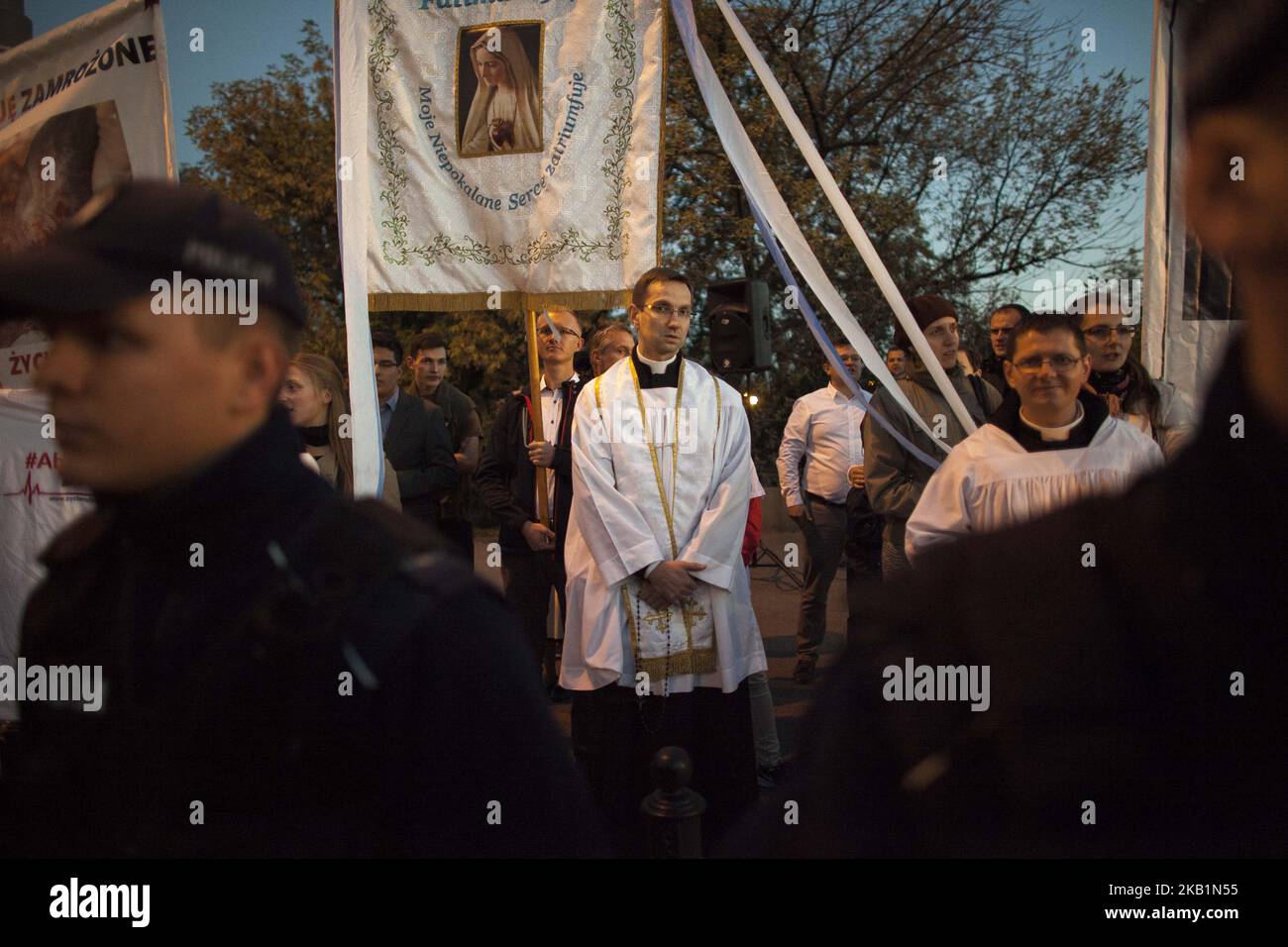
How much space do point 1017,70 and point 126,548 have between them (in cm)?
609

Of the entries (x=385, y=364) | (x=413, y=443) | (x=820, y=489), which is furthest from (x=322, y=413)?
(x=820, y=489)

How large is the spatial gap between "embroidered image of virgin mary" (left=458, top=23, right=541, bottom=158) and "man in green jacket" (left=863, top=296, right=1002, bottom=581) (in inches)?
51.3

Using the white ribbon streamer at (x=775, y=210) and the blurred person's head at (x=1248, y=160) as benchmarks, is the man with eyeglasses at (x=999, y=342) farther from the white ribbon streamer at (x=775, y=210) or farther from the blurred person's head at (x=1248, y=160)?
the blurred person's head at (x=1248, y=160)

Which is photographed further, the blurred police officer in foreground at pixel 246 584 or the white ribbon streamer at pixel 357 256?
the white ribbon streamer at pixel 357 256

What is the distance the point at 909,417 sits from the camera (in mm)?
2742

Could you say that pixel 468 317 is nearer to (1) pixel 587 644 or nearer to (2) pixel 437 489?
(2) pixel 437 489

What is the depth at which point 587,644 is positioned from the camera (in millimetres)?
3193

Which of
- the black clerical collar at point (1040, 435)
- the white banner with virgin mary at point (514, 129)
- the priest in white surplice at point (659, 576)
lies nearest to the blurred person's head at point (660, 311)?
the priest in white surplice at point (659, 576)

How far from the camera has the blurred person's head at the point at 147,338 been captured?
3.55 feet

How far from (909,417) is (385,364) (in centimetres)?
218

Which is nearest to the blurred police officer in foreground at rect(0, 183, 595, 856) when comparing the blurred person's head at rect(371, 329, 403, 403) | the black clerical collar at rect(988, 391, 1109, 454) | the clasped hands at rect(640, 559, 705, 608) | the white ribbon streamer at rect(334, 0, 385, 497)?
the black clerical collar at rect(988, 391, 1109, 454)

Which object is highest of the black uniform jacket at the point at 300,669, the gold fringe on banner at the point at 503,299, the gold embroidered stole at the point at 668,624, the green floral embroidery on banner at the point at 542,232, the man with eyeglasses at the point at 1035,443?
the green floral embroidery on banner at the point at 542,232

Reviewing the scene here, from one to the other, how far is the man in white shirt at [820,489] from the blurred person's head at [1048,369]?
325cm

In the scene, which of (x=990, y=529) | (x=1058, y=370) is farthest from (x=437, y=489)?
(x=990, y=529)
